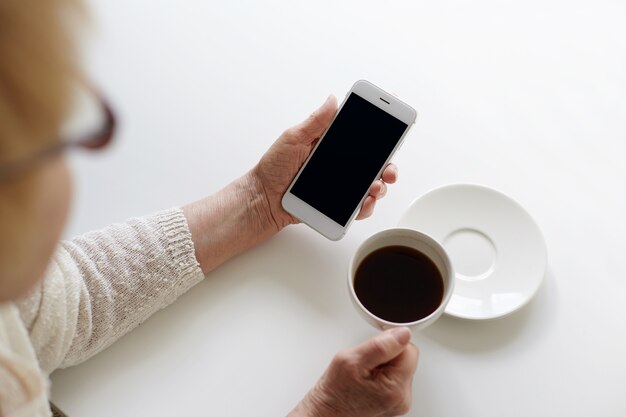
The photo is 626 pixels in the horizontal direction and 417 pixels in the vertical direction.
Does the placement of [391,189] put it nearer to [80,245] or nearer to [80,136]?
[80,245]

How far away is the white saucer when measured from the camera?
865 millimetres

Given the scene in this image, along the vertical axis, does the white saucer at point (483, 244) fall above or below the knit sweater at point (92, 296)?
above

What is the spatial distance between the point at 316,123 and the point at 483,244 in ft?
0.93

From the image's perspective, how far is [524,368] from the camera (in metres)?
0.84

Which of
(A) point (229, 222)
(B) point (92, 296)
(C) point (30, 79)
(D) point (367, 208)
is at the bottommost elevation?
(B) point (92, 296)

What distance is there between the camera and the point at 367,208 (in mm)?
907

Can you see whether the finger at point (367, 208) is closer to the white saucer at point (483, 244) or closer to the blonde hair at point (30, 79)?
the white saucer at point (483, 244)

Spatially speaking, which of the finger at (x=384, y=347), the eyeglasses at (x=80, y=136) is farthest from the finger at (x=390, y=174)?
the eyeglasses at (x=80, y=136)

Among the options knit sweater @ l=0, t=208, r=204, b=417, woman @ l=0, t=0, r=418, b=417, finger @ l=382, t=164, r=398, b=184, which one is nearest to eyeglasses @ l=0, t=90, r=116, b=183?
woman @ l=0, t=0, r=418, b=417

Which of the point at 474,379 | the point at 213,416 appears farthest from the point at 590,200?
the point at 213,416

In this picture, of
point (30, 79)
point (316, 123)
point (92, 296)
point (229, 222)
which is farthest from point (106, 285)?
point (30, 79)

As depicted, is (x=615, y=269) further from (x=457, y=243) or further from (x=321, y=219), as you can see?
(x=321, y=219)

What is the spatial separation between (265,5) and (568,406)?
759 millimetres

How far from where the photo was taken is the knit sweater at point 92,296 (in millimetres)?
752
